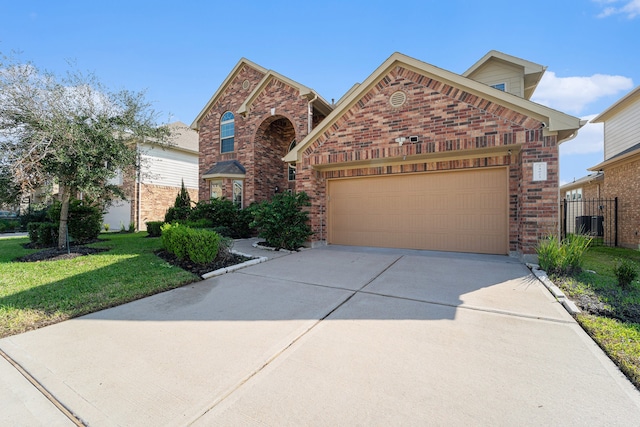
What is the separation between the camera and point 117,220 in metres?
17.6

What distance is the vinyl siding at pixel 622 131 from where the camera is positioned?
11.3 metres

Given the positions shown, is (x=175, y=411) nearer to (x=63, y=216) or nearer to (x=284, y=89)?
(x=63, y=216)

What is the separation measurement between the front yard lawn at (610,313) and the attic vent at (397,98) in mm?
5699

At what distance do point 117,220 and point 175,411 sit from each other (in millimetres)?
19611

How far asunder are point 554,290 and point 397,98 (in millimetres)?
6095

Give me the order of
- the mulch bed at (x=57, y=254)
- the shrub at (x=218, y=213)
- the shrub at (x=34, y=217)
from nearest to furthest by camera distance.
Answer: the mulch bed at (x=57, y=254) → the shrub at (x=218, y=213) → the shrub at (x=34, y=217)

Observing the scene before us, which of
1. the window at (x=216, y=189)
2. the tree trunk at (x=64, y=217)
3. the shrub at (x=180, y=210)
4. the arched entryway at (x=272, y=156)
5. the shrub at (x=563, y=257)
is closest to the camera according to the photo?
the shrub at (x=563, y=257)

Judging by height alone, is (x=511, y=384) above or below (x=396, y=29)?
below

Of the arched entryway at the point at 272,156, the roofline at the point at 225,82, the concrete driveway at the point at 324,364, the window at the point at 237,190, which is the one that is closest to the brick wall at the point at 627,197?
the concrete driveway at the point at 324,364

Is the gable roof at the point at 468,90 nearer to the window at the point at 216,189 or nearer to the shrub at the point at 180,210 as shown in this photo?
the window at the point at 216,189

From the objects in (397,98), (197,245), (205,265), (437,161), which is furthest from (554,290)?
(197,245)

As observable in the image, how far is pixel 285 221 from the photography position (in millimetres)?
8922

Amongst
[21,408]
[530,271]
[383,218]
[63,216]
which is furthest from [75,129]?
[530,271]

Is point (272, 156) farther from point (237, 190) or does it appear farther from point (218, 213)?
point (218, 213)
